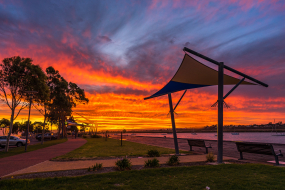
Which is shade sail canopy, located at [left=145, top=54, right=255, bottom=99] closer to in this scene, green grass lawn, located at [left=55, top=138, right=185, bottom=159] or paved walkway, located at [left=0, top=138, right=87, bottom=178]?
green grass lawn, located at [left=55, top=138, right=185, bottom=159]

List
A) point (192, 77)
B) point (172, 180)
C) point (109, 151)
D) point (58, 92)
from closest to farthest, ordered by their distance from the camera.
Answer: point (172, 180) < point (192, 77) < point (109, 151) < point (58, 92)

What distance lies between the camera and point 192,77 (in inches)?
467

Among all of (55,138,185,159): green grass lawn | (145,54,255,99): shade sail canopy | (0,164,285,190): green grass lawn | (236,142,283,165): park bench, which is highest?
(145,54,255,99): shade sail canopy

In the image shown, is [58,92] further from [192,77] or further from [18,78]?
[192,77]

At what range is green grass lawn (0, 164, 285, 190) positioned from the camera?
18.1 ft

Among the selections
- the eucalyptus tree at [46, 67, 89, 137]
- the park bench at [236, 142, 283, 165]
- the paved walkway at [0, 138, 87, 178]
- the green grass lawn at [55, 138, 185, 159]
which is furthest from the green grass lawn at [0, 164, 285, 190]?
the eucalyptus tree at [46, 67, 89, 137]

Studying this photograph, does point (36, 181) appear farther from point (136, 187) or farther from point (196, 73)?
point (196, 73)

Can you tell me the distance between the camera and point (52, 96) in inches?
1399

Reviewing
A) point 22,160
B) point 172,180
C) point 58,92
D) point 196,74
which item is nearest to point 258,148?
point 196,74

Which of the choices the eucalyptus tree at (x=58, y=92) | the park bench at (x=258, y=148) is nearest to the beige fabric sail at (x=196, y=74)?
the park bench at (x=258, y=148)

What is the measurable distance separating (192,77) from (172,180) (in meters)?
7.25

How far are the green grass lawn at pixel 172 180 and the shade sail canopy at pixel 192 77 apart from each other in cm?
549

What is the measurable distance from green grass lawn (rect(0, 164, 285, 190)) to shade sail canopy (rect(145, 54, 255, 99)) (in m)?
5.49

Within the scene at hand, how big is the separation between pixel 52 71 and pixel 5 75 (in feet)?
53.6
